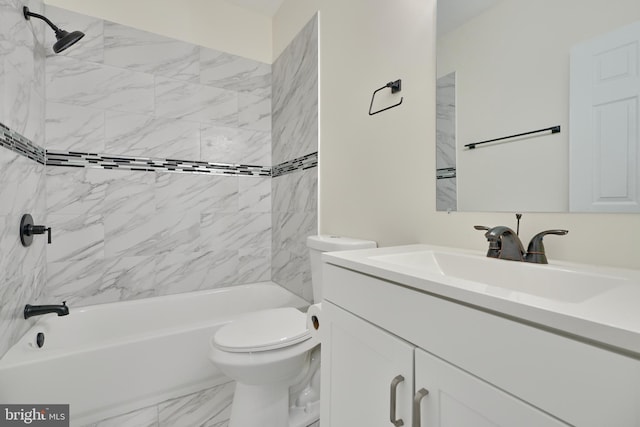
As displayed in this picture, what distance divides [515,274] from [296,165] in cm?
163

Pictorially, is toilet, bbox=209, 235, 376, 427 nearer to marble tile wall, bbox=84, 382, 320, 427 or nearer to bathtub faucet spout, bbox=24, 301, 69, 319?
marble tile wall, bbox=84, 382, 320, 427

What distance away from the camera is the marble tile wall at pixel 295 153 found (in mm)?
1973

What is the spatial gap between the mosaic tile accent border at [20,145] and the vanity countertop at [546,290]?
1.48 meters

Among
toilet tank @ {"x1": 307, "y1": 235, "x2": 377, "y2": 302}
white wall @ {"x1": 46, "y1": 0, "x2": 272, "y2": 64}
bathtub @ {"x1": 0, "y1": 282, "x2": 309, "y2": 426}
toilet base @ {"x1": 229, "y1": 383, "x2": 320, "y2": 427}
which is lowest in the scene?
toilet base @ {"x1": 229, "y1": 383, "x2": 320, "y2": 427}

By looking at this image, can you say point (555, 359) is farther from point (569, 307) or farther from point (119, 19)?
point (119, 19)

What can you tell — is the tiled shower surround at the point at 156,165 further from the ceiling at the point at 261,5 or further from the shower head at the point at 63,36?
the ceiling at the point at 261,5

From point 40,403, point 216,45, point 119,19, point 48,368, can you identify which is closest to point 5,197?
point 48,368

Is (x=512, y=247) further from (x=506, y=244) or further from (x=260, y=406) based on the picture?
(x=260, y=406)

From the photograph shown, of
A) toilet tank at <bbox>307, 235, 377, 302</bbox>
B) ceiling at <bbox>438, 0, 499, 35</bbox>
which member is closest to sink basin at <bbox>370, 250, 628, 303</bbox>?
toilet tank at <bbox>307, 235, 377, 302</bbox>

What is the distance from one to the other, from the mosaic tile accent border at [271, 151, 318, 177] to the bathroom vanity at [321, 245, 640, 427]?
1.16m

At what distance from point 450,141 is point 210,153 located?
1.80 meters

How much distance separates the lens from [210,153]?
229 centimetres

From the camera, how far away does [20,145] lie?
4.71ft

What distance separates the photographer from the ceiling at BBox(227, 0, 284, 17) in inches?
91.7
